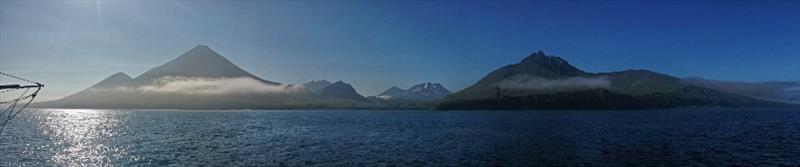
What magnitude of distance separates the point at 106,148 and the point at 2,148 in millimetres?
15304

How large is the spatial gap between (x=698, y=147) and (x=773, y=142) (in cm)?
1959

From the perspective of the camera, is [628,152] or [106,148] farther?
[106,148]

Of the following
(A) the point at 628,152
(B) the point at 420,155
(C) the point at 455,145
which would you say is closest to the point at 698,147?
(A) the point at 628,152

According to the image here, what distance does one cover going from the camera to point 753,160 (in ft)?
223

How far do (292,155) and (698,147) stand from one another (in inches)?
2551

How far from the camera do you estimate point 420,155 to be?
7456cm

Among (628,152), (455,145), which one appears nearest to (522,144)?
(455,145)

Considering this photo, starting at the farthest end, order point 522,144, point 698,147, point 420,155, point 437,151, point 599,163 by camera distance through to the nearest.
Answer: point 522,144 → point 698,147 → point 437,151 → point 420,155 → point 599,163

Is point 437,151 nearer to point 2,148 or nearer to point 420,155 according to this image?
point 420,155

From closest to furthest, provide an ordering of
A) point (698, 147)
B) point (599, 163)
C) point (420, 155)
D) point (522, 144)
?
point (599, 163)
point (420, 155)
point (698, 147)
point (522, 144)

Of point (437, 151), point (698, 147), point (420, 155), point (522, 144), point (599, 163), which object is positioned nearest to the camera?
point (599, 163)

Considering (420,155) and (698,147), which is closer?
(420,155)

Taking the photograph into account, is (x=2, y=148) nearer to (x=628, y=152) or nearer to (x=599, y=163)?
(x=599, y=163)

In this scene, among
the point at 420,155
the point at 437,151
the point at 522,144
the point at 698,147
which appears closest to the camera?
the point at 420,155
